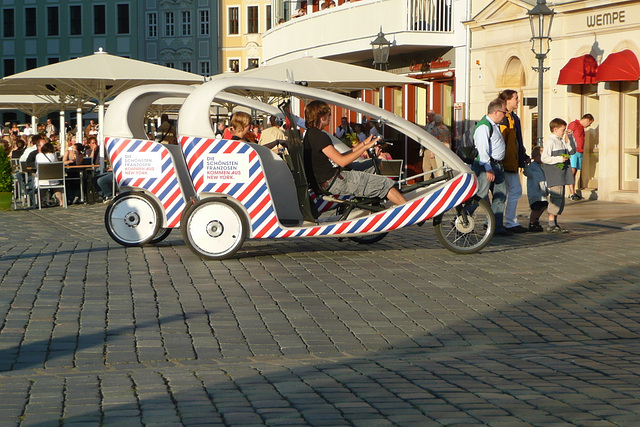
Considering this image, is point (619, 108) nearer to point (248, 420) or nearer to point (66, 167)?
point (66, 167)

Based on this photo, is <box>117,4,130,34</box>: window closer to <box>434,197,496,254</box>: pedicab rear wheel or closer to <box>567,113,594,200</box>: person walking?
<box>567,113,594,200</box>: person walking

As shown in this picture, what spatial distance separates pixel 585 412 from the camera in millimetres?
5645

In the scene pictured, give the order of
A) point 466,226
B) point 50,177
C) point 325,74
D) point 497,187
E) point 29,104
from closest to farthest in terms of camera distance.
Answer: point 466,226
point 497,187
point 50,177
point 325,74
point 29,104

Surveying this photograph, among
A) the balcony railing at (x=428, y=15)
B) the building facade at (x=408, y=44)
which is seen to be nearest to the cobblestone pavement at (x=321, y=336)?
the building facade at (x=408, y=44)

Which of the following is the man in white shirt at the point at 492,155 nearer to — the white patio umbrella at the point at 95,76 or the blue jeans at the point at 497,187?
the blue jeans at the point at 497,187

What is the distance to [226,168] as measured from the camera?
40.4 ft

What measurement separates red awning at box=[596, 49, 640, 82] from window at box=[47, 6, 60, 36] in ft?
217

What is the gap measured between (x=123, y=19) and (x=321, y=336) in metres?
78.1

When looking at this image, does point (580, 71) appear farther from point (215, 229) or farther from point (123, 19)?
point (123, 19)

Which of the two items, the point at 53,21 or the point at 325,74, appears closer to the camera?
the point at 325,74

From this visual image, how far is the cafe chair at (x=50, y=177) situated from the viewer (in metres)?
21.8

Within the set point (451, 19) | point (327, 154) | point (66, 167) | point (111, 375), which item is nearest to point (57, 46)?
point (451, 19)

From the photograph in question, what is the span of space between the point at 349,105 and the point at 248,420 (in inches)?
272

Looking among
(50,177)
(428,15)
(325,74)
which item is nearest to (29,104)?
(428,15)
